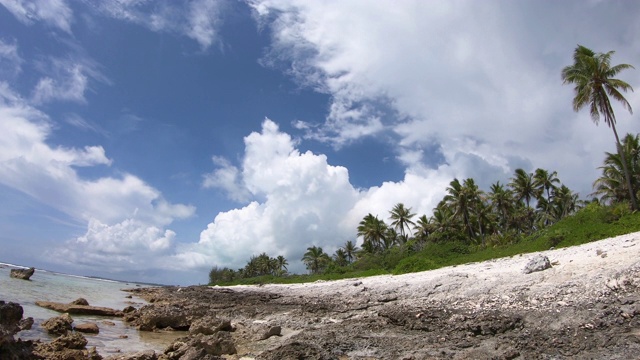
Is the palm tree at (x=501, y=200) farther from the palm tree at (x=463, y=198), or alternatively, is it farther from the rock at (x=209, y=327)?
the rock at (x=209, y=327)

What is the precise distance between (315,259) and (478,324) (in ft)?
294

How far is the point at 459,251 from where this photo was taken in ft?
128

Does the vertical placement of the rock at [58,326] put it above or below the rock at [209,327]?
above

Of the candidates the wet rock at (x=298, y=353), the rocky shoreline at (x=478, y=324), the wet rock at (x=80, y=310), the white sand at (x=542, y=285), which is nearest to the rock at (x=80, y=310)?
the wet rock at (x=80, y=310)

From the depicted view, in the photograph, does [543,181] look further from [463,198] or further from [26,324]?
[26,324]

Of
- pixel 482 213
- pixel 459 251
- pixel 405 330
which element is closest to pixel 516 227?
pixel 482 213

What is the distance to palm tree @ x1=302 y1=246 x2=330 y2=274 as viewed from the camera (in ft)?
317

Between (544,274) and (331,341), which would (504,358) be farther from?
(544,274)

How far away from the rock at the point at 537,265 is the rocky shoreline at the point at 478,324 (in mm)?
204

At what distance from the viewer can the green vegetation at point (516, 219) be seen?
2573cm

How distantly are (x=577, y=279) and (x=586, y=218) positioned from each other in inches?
715

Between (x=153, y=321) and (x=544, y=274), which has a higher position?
(x=544, y=274)

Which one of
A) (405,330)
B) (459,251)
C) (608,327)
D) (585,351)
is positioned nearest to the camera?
(585,351)

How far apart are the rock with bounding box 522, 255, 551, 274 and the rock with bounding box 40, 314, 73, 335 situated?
682 inches
